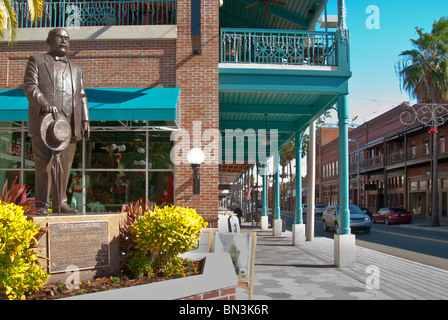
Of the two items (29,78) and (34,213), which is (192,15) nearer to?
(29,78)

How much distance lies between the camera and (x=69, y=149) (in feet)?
19.5

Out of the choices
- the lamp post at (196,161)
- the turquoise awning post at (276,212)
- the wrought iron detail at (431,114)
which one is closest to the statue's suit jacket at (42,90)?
the lamp post at (196,161)

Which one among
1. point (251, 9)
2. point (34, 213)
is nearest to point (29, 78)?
point (34, 213)

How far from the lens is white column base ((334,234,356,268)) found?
10.9m

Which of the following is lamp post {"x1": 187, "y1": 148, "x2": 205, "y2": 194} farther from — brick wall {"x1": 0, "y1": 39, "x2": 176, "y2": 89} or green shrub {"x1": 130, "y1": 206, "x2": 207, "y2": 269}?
green shrub {"x1": 130, "y1": 206, "x2": 207, "y2": 269}

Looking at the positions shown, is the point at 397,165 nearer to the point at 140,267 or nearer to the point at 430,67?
the point at 430,67

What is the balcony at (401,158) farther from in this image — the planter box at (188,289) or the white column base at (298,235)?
the planter box at (188,289)

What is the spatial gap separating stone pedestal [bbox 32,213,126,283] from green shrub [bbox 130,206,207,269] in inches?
12.8

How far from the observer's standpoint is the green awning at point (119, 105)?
9.70 meters

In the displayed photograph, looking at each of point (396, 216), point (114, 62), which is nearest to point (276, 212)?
point (114, 62)

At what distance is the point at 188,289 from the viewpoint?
4.07 metres

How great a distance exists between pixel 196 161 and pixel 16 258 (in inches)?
276

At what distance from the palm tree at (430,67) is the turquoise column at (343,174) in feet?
56.0
